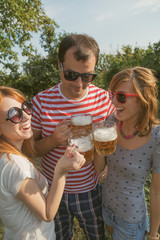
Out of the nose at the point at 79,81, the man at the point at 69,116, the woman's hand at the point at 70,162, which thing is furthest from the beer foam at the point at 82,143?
the nose at the point at 79,81

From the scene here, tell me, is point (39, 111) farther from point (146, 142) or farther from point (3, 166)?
point (146, 142)

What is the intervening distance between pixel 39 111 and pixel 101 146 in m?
0.85

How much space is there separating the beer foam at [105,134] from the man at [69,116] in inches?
13.3

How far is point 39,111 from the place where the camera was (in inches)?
76.6

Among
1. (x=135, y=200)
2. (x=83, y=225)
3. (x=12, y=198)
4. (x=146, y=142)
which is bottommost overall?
(x=83, y=225)

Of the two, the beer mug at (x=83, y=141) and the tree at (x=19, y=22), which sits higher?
the tree at (x=19, y=22)

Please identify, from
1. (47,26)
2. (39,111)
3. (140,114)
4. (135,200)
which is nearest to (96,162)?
(135,200)

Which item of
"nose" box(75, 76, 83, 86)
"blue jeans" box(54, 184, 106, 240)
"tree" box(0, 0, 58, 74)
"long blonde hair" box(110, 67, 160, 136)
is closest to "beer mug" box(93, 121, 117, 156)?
"long blonde hair" box(110, 67, 160, 136)

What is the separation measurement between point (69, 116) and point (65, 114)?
52 millimetres

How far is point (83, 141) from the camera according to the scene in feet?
4.91

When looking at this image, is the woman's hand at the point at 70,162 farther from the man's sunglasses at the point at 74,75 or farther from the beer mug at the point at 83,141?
the man's sunglasses at the point at 74,75

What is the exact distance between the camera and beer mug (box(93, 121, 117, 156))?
1533mm

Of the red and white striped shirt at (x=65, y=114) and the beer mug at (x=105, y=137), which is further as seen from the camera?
the red and white striped shirt at (x=65, y=114)

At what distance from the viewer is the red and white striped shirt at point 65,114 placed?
75.1 inches
